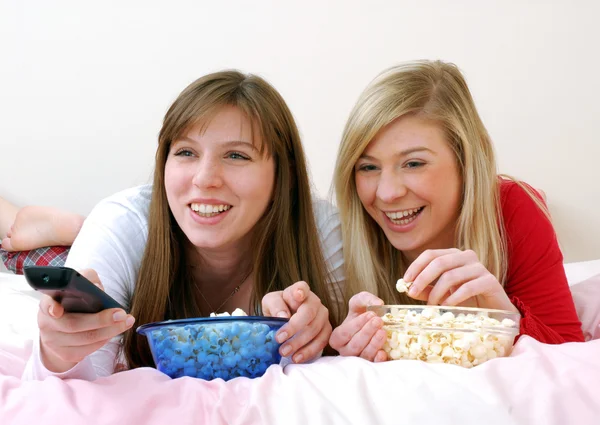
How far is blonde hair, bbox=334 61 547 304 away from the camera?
1662mm

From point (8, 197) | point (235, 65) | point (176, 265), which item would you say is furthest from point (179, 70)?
point (176, 265)

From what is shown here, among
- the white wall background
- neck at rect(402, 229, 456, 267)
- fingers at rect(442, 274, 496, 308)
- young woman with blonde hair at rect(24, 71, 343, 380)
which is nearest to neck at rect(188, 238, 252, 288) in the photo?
young woman with blonde hair at rect(24, 71, 343, 380)

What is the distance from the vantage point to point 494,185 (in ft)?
5.62

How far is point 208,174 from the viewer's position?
1.53 metres

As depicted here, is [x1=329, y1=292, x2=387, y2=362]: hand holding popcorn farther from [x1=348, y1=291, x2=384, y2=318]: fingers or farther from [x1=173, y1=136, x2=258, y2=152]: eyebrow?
[x1=173, y1=136, x2=258, y2=152]: eyebrow

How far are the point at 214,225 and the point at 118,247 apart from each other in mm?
197

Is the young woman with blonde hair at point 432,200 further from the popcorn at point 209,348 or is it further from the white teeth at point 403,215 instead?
the popcorn at point 209,348

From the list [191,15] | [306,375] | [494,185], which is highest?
[191,15]

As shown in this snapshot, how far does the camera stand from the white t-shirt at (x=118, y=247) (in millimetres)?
1476

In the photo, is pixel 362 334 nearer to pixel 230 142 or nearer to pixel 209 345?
pixel 209 345

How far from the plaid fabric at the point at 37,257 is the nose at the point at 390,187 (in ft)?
3.85

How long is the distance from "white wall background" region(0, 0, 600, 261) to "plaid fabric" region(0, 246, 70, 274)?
32 centimetres

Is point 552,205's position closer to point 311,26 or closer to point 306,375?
point 311,26

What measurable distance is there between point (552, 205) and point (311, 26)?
1.06 metres
